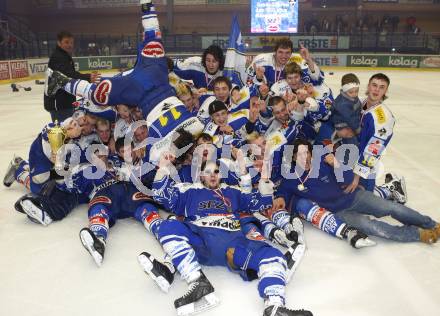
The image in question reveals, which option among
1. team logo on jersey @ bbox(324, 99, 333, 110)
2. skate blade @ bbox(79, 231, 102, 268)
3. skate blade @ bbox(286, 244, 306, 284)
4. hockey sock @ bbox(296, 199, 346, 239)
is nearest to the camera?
skate blade @ bbox(286, 244, 306, 284)

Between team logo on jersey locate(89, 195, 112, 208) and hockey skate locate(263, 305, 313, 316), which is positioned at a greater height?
team logo on jersey locate(89, 195, 112, 208)

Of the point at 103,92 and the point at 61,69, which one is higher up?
the point at 61,69

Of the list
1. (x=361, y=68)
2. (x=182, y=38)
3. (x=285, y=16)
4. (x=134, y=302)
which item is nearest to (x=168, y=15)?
(x=182, y=38)

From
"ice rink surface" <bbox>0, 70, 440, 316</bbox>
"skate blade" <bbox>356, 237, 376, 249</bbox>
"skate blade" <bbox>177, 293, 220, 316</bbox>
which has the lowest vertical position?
"ice rink surface" <bbox>0, 70, 440, 316</bbox>

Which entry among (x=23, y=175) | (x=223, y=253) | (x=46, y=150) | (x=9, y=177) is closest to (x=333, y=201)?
(x=223, y=253)

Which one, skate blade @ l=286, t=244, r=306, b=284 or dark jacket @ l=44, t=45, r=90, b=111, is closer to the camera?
skate blade @ l=286, t=244, r=306, b=284

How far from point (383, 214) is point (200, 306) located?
6.01 feet

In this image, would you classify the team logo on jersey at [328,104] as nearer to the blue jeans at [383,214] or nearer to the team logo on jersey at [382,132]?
the team logo on jersey at [382,132]

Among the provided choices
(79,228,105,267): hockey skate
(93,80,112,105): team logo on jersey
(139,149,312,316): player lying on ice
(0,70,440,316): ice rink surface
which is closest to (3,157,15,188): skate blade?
(0,70,440,316): ice rink surface

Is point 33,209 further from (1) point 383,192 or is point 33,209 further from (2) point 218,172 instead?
(1) point 383,192

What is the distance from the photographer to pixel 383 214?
3.38 m

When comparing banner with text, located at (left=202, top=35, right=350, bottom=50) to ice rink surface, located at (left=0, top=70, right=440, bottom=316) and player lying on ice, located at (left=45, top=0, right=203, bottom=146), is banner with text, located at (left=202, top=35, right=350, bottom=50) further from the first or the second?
A: ice rink surface, located at (left=0, top=70, right=440, bottom=316)

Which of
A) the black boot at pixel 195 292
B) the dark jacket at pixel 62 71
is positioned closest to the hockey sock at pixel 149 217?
the black boot at pixel 195 292

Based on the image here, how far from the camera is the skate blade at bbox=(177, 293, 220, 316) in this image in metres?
2.39
